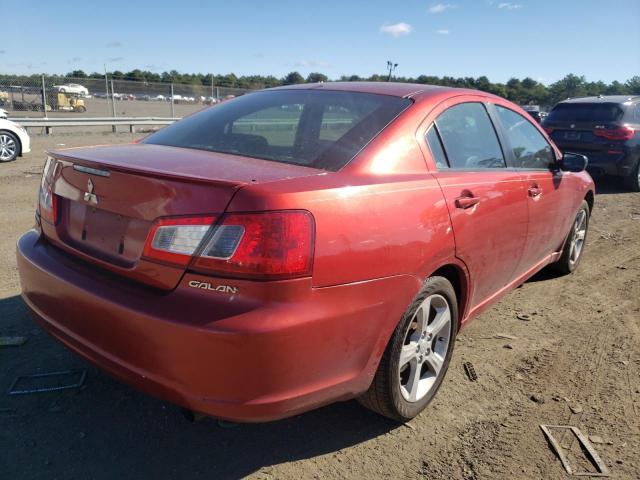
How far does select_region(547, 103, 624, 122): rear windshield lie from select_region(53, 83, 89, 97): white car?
61.4ft

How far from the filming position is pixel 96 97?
2262 centimetres

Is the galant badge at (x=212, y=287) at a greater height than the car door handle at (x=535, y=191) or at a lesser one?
lesser

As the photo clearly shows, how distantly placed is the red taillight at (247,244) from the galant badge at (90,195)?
1.66ft

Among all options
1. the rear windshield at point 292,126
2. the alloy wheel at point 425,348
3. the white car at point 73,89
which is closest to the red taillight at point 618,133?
the rear windshield at point 292,126

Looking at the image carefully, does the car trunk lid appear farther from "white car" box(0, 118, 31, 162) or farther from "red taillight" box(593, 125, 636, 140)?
"white car" box(0, 118, 31, 162)

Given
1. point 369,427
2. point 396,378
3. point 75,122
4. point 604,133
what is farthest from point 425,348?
point 75,122

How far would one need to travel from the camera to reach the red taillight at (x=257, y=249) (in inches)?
73.0

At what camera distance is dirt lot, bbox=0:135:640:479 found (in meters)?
2.29

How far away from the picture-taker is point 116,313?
6.60 ft

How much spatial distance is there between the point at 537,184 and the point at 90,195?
2888mm

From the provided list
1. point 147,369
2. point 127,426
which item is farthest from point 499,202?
point 127,426

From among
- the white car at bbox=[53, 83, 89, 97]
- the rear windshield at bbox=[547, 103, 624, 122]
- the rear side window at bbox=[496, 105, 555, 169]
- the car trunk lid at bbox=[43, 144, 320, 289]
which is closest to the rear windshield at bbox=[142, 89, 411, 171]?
the car trunk lid at bbox=[43, 144, 320, 289]

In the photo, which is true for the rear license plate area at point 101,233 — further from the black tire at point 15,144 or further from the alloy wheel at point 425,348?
the black tire at point 15,144

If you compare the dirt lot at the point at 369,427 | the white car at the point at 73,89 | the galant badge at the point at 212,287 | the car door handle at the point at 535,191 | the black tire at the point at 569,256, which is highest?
the white car at the point at 73,89
